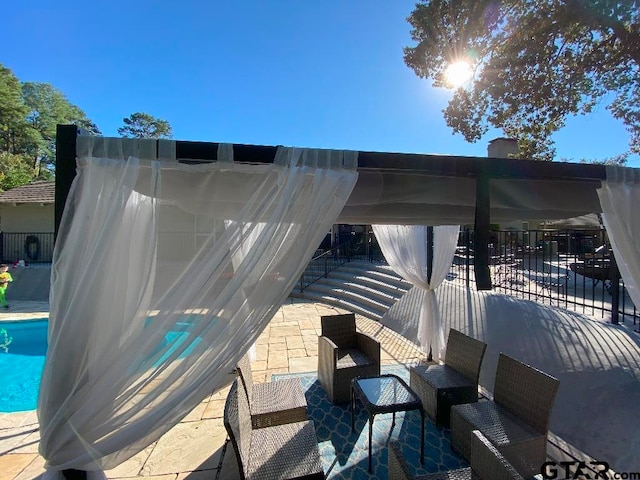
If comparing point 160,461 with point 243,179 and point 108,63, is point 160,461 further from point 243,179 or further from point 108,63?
point 108,63

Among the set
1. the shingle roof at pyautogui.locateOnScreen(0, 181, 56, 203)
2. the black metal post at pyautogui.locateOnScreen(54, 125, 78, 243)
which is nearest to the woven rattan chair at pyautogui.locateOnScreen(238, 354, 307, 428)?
the black metal post at pyautogui.locateOnScreen(54, 125, 78, 243)

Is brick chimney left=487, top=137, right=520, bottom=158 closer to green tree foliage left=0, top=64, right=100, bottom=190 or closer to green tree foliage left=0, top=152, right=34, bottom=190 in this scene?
green tree foliage left=0, top=64, right=100, bottom=190

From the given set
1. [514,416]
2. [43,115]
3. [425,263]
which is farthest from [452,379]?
[43,115]

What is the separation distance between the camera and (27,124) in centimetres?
2088

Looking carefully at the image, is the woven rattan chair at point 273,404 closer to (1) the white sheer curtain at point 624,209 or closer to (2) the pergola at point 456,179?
(2) the pergola at point 456,179

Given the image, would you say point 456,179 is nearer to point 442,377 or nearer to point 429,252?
point 442,377

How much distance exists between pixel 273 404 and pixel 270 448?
594 mm

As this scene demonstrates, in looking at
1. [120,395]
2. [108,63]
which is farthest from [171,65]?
[120,395]

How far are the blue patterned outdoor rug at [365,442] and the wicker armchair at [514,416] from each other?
21 centimetres

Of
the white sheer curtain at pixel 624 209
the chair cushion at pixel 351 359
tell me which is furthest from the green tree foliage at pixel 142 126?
the white sheer curtain at pixel 624 209

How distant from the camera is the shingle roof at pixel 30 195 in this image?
1216cm

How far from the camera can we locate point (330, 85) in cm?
670

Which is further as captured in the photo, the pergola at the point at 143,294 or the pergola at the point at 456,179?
the pergola at the point at 456,179

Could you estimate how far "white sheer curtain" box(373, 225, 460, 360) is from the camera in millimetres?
4781
